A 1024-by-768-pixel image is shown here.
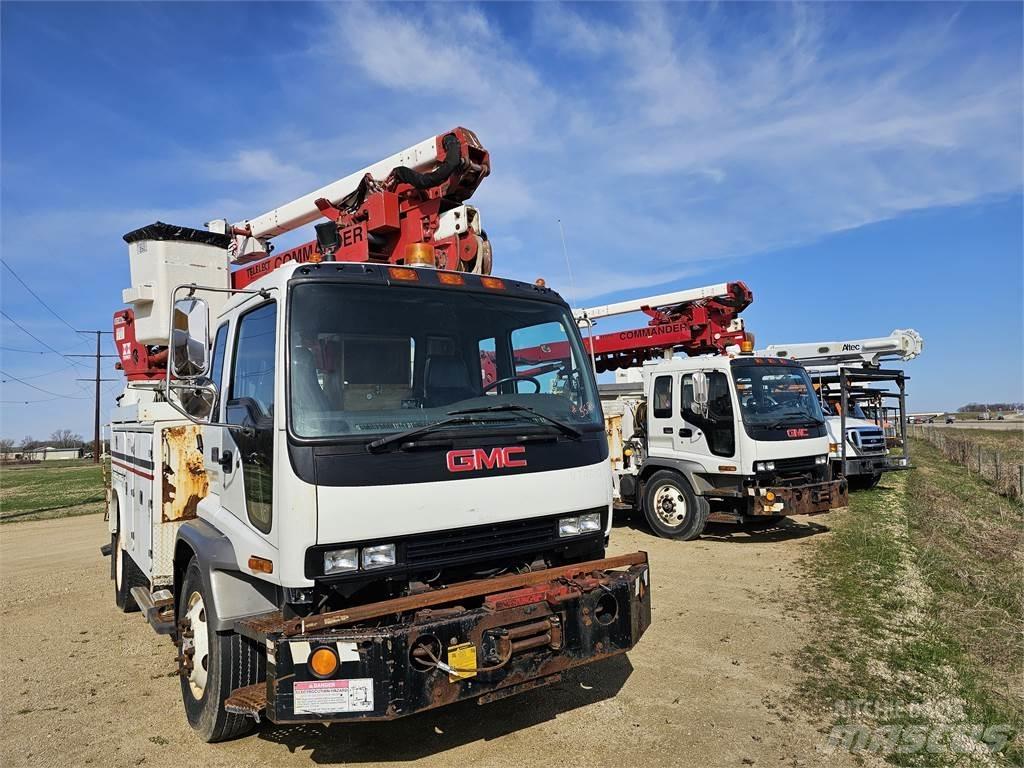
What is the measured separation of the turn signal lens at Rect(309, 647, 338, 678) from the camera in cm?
287

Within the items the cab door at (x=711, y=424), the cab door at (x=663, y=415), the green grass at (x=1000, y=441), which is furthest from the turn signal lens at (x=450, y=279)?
the green grass at (x=1000, y=441)

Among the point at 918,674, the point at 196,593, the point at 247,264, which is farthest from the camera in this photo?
the point at 247,264

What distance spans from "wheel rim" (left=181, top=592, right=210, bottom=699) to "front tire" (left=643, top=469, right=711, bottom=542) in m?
6.88

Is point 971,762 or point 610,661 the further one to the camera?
point 610,661

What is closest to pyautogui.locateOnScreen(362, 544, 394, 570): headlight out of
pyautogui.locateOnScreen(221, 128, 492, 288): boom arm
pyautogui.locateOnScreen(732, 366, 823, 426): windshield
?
pyautogui.locateOnScreen(221, 128, 492, 288): boom arm

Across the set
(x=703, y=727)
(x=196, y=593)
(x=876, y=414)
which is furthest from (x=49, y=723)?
(x=876, y=414)

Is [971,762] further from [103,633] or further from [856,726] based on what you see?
[103,633]

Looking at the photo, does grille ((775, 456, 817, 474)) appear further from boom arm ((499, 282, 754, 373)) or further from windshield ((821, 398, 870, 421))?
windshield ((821, 398, 870, 421))

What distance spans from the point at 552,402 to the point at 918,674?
3106 millimetres

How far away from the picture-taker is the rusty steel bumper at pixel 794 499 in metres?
8.61

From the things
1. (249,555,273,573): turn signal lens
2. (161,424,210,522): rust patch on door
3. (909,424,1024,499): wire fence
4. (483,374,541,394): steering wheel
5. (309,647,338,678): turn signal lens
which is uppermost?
(483,374,541,394): steering wheel

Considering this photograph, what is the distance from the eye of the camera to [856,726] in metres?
3.83

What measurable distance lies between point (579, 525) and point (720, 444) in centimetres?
572

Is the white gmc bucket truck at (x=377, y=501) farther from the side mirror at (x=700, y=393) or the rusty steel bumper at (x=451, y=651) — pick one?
the side mirror at (x=700, y=393)
